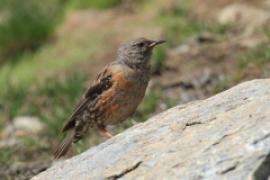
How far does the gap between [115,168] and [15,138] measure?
548 centimetres

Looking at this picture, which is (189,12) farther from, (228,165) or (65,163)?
(228,165)

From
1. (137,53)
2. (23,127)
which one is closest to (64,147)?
(137,53)

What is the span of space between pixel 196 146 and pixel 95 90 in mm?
3729

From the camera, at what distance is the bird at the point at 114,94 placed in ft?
32.2

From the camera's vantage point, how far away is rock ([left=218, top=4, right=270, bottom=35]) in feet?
46.2

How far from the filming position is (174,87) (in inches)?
512

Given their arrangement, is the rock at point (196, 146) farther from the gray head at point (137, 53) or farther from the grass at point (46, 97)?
the grass at point (46, 97)

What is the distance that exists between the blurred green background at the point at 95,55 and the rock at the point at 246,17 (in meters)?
0.02

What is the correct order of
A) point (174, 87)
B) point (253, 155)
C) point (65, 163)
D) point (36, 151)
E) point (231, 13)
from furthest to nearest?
1. point (231, 13)
2. point (174, 87)
3. point (36, 151)
4. point (65, 163)
5. point (253, 155)

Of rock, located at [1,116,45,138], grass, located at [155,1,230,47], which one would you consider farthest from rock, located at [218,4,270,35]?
rock, located at [1,116,45,138]

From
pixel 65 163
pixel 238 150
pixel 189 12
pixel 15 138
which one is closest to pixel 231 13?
pixel 189 12

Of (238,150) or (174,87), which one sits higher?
(238,150)

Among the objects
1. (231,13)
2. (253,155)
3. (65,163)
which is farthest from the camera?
(231,13)

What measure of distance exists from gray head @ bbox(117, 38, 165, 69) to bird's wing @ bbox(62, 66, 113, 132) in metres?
0.25
